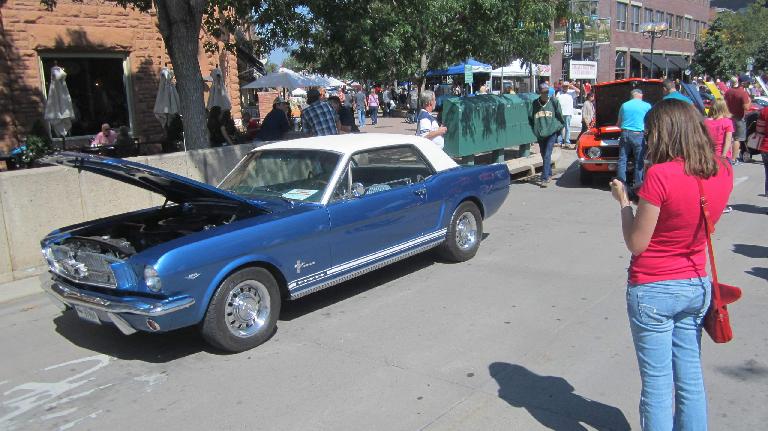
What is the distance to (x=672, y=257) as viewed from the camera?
2.74 meters

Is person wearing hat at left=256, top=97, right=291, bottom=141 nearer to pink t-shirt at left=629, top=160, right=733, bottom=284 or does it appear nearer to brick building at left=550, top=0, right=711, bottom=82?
pink t-shirt at left=629, top=160, right=733, bottom=284

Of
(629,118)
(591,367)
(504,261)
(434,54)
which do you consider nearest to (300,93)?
(434,54)

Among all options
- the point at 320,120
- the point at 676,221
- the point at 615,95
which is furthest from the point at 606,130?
the point at 676,221

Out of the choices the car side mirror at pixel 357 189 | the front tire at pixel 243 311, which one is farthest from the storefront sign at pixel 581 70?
the front tire at pixel 243 311

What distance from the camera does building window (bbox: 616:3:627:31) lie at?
46.6 metres

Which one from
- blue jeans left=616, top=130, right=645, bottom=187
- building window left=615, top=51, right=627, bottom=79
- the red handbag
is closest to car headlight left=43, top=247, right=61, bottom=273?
the red handbag

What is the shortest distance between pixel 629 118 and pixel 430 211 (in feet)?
16.6

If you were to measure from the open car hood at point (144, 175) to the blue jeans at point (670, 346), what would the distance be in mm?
3152

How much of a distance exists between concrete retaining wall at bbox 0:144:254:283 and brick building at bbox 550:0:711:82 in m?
37.4

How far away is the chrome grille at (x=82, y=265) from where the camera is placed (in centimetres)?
441

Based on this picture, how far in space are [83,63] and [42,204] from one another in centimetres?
784

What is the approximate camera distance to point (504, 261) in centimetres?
684

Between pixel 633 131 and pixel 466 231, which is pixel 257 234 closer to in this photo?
pixel 466 231

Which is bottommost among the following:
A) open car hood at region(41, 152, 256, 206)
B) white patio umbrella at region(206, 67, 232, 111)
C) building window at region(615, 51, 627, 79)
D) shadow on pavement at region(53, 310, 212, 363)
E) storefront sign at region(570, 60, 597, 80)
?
shadow on pavement at region(53, 310, 212, 363)
